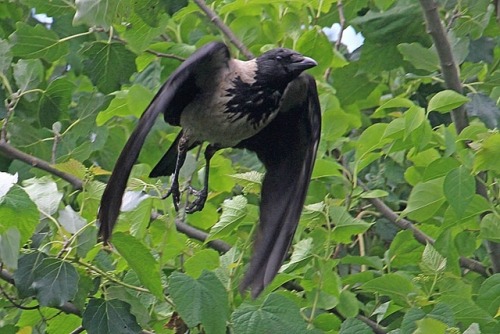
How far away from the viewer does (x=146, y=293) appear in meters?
3.04

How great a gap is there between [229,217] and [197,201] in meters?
0.28

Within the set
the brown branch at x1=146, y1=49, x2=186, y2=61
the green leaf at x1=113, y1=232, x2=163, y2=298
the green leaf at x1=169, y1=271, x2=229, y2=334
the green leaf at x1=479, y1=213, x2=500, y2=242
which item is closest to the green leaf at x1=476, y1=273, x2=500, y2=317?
the green leaf at x1=479, y1=213, x2=500, y2=242

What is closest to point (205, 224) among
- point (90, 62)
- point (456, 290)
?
point (90, 62)

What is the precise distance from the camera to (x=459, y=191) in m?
2.81

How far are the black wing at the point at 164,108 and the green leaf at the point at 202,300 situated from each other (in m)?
0.23

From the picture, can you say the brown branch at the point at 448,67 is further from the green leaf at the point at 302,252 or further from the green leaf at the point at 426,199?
the green leaf at the point at 302,252

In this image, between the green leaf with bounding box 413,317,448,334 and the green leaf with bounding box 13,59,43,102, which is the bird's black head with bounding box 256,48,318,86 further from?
the green leaf with bounding box 413,317,448,334

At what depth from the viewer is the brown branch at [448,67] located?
10.1ft

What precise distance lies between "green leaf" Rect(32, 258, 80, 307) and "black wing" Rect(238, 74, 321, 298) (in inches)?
20.5

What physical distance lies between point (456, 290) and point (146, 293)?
0.90 meters

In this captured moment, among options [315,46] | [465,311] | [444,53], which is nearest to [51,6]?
[315,46]

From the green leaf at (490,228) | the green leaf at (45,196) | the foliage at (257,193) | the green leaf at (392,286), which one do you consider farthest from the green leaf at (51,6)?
the green leaf at (490,228)

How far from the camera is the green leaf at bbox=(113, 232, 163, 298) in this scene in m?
2.72

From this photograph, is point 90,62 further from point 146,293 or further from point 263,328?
point 263,328
